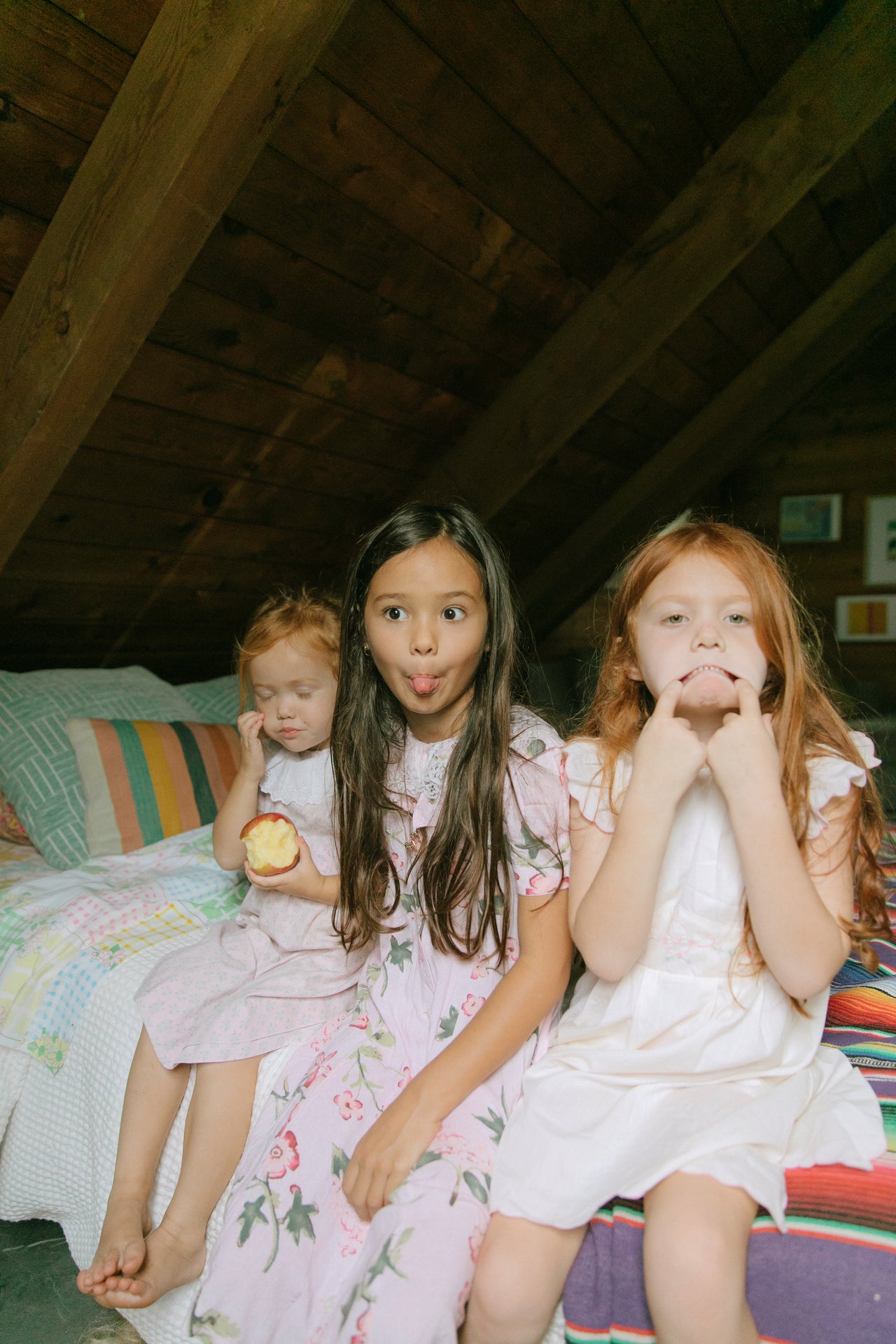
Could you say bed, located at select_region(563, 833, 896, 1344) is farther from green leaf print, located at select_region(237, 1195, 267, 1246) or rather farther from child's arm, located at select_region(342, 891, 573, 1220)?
green leaf print, located at select_region(237, 1195, 267, 1246)

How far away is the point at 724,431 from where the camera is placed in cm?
380

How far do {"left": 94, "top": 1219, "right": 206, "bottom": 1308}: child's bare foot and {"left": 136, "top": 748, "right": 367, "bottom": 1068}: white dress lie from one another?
0.19 m

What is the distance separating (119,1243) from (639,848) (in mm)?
720

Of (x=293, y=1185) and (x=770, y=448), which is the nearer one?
(x=293, y=1185)

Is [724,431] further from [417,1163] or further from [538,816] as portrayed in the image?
[417,1163]

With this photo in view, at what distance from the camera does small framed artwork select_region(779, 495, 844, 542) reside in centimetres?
435

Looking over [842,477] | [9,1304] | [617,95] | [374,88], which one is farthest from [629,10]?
[842,477]

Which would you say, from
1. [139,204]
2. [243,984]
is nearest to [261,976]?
[243,984]

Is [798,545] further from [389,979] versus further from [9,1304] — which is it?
[9,1304]

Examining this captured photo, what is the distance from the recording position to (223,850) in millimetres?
1436

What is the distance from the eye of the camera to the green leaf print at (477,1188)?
910 mm

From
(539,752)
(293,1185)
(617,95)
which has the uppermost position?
(617,95)

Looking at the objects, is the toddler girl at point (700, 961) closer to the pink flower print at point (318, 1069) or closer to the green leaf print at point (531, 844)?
the green leaf print at point (531, 844)

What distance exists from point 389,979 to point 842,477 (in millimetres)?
3911
